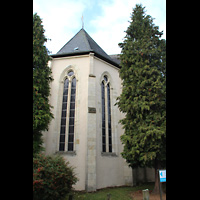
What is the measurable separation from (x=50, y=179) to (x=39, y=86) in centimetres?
524

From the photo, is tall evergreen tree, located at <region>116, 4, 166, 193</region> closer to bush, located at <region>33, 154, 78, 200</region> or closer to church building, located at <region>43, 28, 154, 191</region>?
church building, located at <region>43, 28, 154, 191</region>

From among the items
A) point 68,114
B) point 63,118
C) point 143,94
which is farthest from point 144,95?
point 63,118

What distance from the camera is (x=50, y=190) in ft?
20.7

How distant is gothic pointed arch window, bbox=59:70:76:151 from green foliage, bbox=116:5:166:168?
4.32m

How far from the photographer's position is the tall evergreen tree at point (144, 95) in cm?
916

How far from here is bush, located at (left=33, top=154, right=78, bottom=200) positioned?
613 cm

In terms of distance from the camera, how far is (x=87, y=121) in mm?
12234

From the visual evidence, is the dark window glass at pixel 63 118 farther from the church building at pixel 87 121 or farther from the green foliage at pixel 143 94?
the green foliage at pixel 143 94

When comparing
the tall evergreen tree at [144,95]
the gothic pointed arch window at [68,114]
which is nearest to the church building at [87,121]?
the gothic pointed arch window at [68,114]

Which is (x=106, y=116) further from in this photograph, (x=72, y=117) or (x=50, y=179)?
(x=50, y=179)
